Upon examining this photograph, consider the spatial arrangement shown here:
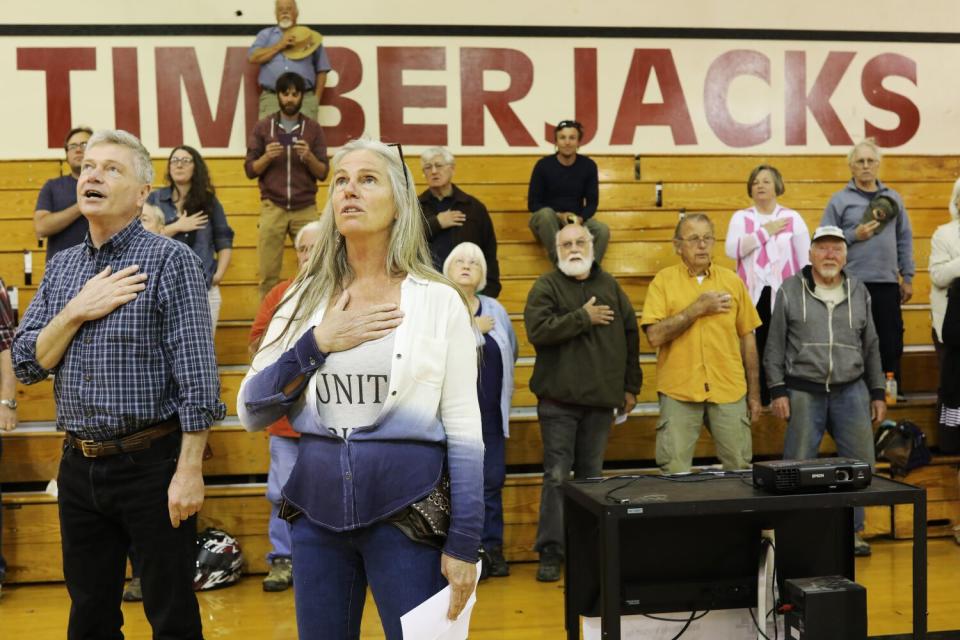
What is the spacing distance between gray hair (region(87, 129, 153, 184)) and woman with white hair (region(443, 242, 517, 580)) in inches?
78.6

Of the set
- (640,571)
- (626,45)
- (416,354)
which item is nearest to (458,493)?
(416,354)

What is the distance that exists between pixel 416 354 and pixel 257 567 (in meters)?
3.07

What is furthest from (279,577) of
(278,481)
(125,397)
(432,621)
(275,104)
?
(275,104)

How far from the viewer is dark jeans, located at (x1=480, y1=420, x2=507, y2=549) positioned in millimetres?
4234

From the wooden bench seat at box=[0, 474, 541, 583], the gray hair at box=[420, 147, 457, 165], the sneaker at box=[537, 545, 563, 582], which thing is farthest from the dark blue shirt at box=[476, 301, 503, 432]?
the gray hair at box=[420, 147, 457, 165]

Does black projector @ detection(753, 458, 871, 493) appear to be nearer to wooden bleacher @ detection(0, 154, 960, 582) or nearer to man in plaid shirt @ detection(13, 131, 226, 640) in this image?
man in plaid shirt @ detection(13, 131, 226, 640)

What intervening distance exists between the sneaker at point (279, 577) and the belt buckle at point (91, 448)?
77.3 inches

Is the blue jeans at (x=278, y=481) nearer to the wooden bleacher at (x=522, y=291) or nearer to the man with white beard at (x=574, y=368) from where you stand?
the wooden bleacher at (x=522, y=291)

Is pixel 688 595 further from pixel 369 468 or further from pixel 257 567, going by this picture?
pixel 257 567

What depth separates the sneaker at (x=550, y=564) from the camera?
4211 millimetres

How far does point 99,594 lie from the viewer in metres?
2.27

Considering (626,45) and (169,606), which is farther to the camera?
(626,45)

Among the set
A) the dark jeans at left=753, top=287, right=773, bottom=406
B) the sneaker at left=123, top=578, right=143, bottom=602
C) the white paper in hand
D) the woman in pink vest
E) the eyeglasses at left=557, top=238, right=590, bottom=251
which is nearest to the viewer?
the white paper in hand

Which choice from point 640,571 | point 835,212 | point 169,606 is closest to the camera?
point 169,606
